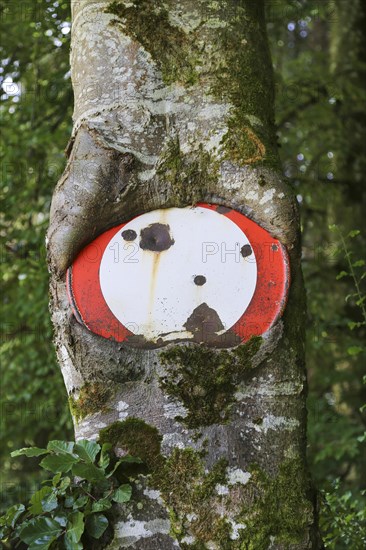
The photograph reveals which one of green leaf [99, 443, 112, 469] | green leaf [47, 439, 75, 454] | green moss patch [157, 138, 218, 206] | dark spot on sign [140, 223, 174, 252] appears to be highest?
green moss patch [157, 138, 218, 206]

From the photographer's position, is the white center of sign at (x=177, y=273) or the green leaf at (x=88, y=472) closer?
the green leaf at (x=88, y=472)

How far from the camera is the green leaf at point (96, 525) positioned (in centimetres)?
178

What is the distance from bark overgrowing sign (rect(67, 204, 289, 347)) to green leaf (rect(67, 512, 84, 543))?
484 millimetres

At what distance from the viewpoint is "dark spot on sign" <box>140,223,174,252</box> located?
208cm

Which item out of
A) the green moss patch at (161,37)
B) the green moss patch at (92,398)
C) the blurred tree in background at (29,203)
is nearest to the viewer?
the green moss patch at (92,398)

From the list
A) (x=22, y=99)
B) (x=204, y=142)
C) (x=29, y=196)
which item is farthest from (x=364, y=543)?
(x=22, y=99)

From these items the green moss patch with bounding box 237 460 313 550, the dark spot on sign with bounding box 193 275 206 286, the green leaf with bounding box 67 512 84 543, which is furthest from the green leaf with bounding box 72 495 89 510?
the dark spot on sign with bounding box 193 275 206 286

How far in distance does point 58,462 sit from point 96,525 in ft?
0.61

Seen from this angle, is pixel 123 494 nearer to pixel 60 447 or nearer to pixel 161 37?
pixel 60 447

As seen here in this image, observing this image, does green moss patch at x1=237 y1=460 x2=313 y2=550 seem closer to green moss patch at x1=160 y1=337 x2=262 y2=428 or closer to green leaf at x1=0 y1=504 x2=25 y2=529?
green moss patch at x1=160 y1=337 x2=262 y2=428

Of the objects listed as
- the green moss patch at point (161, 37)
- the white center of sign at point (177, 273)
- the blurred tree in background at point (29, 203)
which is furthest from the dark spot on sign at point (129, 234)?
the blurred tree in background at point (29, 203)

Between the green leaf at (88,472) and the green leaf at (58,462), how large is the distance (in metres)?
0.02

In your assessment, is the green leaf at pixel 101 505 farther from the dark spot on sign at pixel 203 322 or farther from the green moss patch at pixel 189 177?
the green moss patch at pixel 189 177

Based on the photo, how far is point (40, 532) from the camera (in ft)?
5.87
